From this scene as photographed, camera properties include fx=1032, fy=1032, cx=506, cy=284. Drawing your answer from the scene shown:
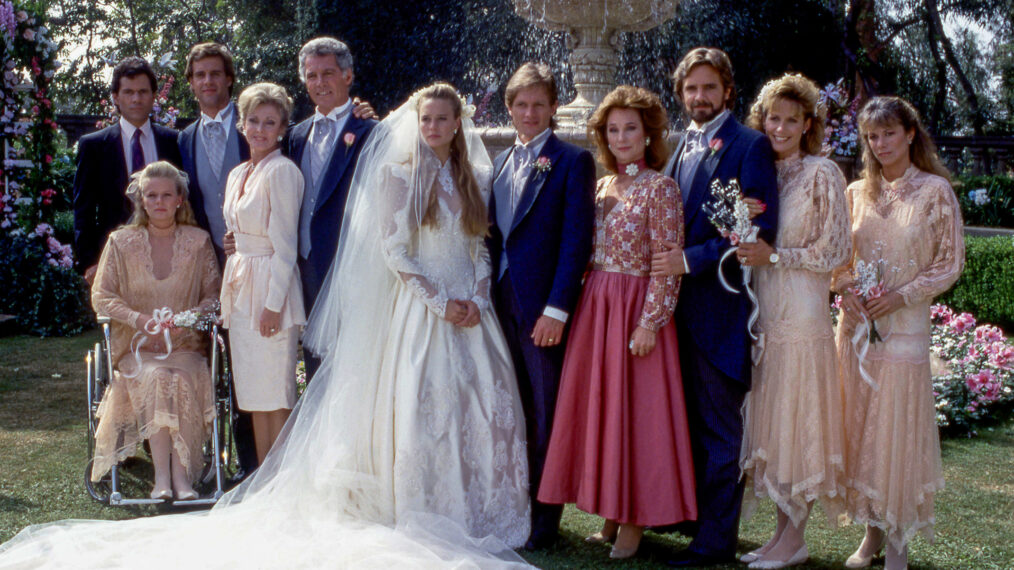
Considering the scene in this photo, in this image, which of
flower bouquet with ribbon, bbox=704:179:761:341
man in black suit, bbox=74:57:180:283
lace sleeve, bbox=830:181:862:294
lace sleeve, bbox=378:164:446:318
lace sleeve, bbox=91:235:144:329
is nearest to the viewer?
flower bouquet with ribbon, bbox=704:179:761:341

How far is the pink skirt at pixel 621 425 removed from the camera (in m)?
3.91

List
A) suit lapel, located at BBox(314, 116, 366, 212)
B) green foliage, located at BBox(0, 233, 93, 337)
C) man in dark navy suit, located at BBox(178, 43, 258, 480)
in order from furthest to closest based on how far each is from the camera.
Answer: green foliage, located at BBox(0, 233, 93, 337)
man in dark navy suit, located at BBox(178, 43, 258, 480)
suit lapel, located at BBox(314, 116, 366, 212)

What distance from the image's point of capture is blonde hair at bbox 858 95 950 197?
3.92 metres

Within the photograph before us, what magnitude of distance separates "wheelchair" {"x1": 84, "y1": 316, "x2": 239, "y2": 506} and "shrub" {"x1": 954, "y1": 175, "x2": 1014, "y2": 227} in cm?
1254

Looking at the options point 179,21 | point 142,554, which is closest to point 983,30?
point 179,21

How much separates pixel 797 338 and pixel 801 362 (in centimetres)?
9

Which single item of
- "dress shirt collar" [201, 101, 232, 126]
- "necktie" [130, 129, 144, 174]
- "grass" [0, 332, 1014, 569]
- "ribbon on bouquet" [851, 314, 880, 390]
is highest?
"dress shirt collar" [201, 101, 232, 126]

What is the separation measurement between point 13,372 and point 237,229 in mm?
4008

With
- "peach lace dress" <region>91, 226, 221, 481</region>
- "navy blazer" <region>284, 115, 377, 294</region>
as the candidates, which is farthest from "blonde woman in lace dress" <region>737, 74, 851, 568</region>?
"peach lace dress" <region>91, 226, 221, 481</region>

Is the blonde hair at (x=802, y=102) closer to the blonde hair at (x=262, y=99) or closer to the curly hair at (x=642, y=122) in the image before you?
the curly hair at (x=642, y=122)

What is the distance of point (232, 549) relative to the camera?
3.91 metres

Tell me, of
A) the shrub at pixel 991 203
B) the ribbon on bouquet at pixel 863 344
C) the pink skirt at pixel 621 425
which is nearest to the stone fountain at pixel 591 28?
the pink skirt at pixel 621 425

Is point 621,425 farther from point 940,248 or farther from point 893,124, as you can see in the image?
point 893,124

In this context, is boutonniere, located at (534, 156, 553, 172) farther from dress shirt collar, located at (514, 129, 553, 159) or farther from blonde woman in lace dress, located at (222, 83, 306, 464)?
blonde woman in lace dress, located at (222, 83, 306, 464)
